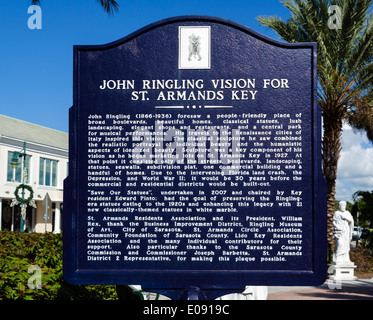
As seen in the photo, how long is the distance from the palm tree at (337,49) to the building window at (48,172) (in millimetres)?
24155

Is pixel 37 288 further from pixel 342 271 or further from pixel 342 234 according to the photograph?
pixel 342 234

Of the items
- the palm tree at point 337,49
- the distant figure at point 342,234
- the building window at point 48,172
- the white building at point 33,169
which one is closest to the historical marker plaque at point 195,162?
the palm tree at point 337,49

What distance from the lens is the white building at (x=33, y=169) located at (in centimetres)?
3159

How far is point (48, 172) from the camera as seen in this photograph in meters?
36.8

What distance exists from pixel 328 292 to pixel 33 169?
2683 centimetres

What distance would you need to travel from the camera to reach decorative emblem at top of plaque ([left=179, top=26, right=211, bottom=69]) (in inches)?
159

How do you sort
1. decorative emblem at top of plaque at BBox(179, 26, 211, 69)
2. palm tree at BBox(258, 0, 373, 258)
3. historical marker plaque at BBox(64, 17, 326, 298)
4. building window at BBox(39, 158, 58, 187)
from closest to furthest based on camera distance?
1. historical marker plaque at BBox(64, 17, 326, 298)
2. decorative emblem at top of plaque at BBox(179, 26, 211, 69)
3. palm tree at BBox(258, 0, 373, 258)
4. building window at BBox(39, 158, 58, 187)

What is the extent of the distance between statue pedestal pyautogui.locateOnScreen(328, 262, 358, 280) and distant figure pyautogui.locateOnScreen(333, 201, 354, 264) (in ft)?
0.56

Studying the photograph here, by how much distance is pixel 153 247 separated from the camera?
3.87 m

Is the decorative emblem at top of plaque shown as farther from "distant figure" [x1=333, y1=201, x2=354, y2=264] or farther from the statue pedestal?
"distant figure" [x1=333, y1=201, x2=354, y2=264]

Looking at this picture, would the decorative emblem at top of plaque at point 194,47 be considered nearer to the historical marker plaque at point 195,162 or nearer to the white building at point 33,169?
the historical marker plaque at point 195,162

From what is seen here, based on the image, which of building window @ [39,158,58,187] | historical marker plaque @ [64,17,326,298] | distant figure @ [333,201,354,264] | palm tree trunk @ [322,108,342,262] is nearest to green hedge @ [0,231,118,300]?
historical marker plaque @ [64,17,326,298]
